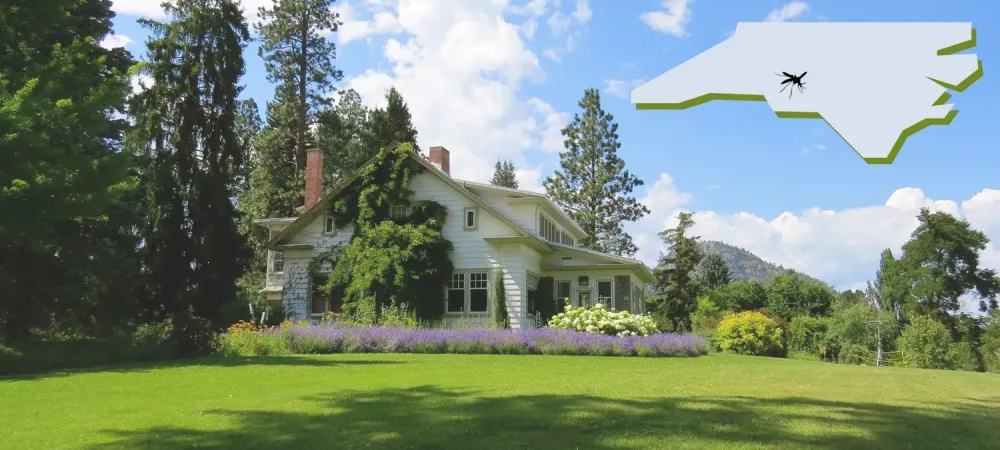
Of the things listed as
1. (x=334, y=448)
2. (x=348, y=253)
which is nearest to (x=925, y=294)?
(x=348, y=253)

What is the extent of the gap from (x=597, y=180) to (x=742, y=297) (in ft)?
69.8

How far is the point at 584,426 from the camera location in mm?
7219

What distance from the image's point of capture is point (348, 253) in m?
28.8

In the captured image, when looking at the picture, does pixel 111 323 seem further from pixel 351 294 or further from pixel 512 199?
pixel 512 199

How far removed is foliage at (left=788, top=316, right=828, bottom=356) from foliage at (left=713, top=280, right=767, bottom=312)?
24654mm

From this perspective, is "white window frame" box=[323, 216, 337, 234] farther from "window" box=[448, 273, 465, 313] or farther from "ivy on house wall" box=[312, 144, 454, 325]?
"window" box=[448, 273, 465, 313]

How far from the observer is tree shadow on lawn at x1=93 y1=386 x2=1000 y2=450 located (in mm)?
6672

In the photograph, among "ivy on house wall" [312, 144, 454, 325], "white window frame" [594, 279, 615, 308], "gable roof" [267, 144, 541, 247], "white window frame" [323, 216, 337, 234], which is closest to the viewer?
"ivy on house wall" [312, 144, 454, 325]

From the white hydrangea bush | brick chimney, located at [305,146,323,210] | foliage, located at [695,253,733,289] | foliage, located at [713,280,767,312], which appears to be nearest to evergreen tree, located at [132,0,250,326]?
brick chimney, located at [305,146,323,210]

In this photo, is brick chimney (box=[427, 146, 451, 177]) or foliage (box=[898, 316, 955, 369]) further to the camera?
brick chimney (box=[427, 146, 451, 177])

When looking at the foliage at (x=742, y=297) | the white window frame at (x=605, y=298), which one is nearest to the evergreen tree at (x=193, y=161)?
the white window frame at (x=605, y=298)

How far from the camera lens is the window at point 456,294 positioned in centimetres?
2892

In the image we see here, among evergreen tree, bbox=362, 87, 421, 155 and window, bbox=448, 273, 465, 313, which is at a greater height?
evergreen tree, bbox=362, 87, 421, 155

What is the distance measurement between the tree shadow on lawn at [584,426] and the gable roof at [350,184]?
1899cm
